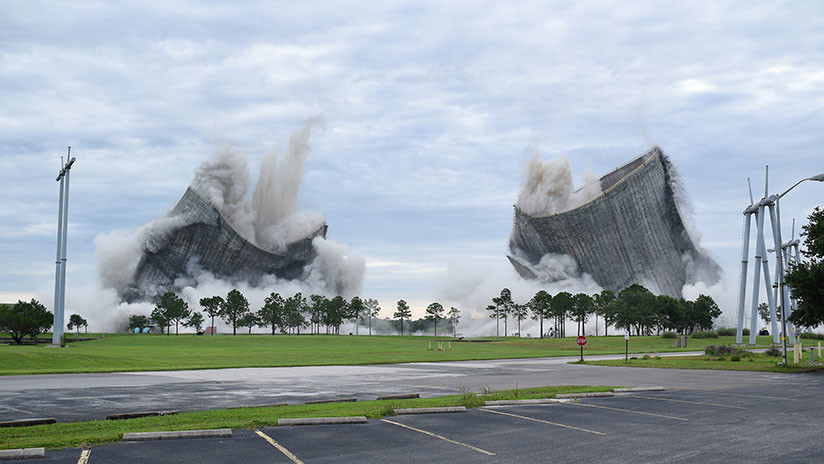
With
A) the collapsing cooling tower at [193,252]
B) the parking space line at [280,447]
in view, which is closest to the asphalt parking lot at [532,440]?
the parking space line at [280,447]

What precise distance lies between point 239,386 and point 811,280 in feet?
110

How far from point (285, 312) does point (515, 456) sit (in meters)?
144

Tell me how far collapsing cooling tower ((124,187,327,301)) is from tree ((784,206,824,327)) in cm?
15960

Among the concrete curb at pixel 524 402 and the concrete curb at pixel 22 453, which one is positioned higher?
A: the concrete curb at pixel 22 453

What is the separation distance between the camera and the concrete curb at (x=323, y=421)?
1530 cm

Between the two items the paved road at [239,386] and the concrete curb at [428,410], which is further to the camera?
the paved road at [239,386]

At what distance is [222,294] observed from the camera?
19388 centimetres

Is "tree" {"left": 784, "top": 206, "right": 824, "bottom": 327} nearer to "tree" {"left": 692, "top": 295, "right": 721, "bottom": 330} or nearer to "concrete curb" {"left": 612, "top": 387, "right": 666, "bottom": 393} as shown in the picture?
"concrete curb" {"left": 612, "top": 387, "right": 666, "bottom": 393}

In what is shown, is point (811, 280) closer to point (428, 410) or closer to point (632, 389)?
point (632, 389)

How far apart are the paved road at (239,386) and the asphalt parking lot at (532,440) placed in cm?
587

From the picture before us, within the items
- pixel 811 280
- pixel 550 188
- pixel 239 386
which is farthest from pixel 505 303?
pixel 239 386

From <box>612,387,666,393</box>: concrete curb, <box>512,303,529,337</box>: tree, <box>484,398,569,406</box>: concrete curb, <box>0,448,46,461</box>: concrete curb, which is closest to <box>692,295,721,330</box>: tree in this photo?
<box>512,303,529,337</box>: tree

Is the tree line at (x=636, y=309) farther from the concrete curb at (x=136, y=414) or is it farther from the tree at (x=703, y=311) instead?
the concrete curb at (x=136, y=414)

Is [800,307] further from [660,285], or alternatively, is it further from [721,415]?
[660,285]
